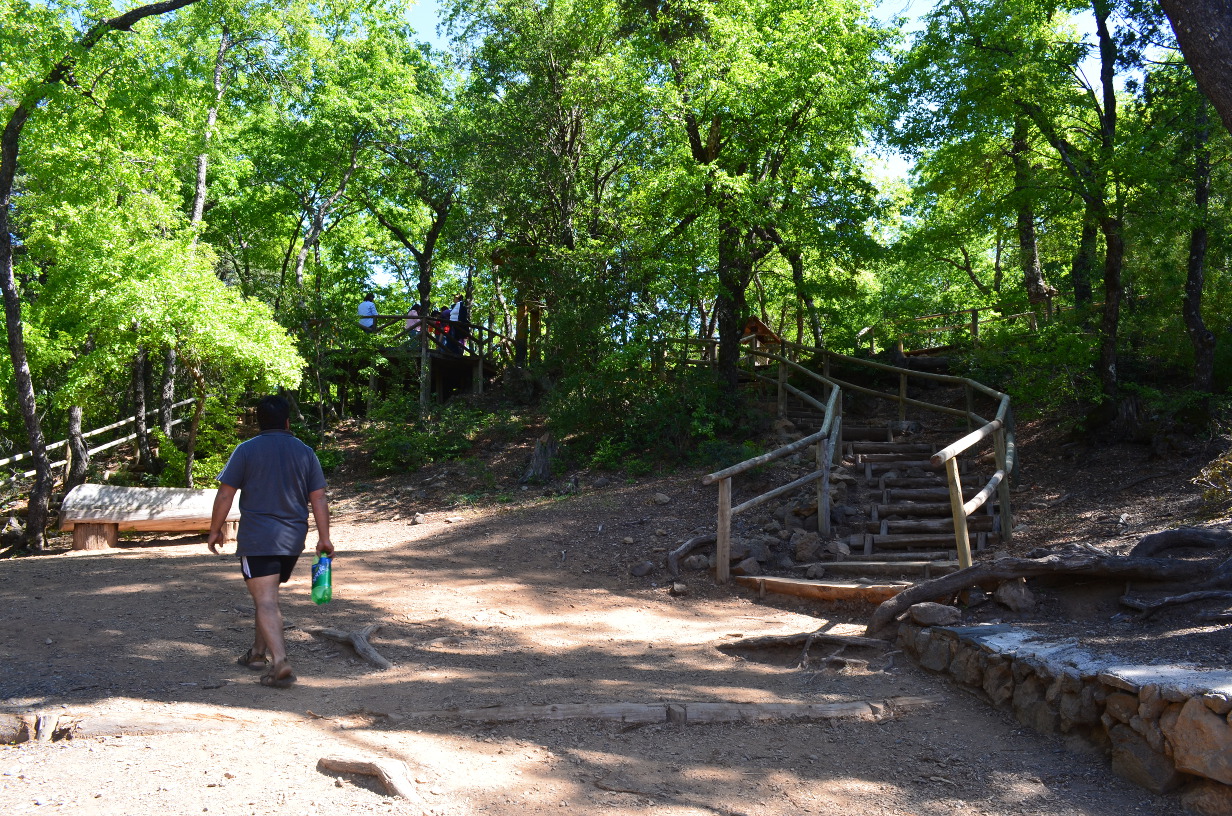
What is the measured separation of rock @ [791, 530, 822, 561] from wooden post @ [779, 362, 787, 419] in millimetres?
5100

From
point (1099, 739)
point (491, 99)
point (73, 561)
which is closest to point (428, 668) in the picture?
point (1099, 739)

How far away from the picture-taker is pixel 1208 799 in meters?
3.50

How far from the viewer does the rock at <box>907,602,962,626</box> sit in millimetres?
5682

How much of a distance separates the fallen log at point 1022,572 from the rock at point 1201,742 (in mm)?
2201

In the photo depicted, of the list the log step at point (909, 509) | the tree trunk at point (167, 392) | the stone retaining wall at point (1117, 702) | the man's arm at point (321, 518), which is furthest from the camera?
the tree trunk at point (167, 392)

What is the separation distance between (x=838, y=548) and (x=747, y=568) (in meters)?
0.97

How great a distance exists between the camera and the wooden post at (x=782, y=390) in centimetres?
1370

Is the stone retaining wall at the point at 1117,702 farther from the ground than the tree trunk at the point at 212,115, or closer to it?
closer to it

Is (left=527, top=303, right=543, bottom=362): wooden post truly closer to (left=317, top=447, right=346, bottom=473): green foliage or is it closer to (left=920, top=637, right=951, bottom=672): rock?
(left=317, top=447, right=346, bottom=473): green foliage

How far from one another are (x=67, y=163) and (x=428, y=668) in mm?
10406

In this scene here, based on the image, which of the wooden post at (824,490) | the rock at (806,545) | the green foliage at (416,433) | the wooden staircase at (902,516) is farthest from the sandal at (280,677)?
the green foliage at (416,433)

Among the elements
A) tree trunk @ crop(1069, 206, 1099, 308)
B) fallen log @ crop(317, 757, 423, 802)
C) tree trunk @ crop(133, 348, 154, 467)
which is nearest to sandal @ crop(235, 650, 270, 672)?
fallen log @ crop(317, 757, 423, 802)

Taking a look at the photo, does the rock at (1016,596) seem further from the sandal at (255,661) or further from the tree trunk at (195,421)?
the tree trunk at (195,421)

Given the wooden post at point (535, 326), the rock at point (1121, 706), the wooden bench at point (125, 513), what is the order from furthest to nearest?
the wooden post at point (535, 326), the wooden bench at point (125, 513), the rock at point (1121, 706)
